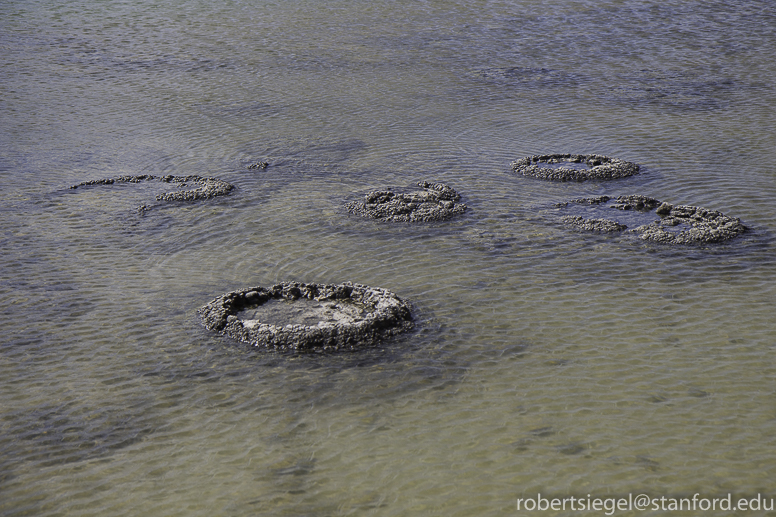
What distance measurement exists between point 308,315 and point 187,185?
10.0ft

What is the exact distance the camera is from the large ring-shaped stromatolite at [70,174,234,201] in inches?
275

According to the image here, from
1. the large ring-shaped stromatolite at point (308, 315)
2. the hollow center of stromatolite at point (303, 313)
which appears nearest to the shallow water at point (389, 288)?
the large ring-shaped stromatolite at point (308, 315)

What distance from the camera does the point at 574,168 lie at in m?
7.38

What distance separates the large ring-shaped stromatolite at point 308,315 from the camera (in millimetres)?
4582

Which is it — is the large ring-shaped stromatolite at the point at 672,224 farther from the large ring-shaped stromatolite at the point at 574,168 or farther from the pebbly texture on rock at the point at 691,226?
the large ring-shaped stromatolite at the point at 574,168

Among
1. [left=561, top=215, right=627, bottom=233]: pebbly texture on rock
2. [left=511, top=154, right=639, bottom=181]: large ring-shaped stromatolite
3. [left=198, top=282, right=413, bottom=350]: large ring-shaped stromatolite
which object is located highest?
[left=511, top=154, right=639, bottom=181]: large ring-shaped stromatolite

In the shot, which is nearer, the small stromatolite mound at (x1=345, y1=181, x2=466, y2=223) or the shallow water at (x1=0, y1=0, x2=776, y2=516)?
the shallow water at (x1=0, y1=0, x2=776, y2=516)

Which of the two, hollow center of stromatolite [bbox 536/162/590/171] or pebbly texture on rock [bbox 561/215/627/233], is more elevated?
hollow center of stromatolite [bbox 536/162/590/171]

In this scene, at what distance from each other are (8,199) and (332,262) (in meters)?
3.46

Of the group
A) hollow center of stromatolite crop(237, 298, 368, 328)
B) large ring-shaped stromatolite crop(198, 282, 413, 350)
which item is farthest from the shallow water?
hollow center of stromatolite crop(237, 298, 368, 328)

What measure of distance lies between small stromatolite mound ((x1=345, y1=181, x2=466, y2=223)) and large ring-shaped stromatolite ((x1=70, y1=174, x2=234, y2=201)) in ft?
4.38

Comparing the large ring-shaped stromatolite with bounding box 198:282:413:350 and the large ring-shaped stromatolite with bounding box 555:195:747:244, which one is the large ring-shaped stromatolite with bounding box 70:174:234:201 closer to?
the large ring-shaped stromatolite with bounding box 198:282:413:350

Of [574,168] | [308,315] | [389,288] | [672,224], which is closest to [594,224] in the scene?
[672,224]

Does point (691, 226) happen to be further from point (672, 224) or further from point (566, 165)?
point (566, 165)
